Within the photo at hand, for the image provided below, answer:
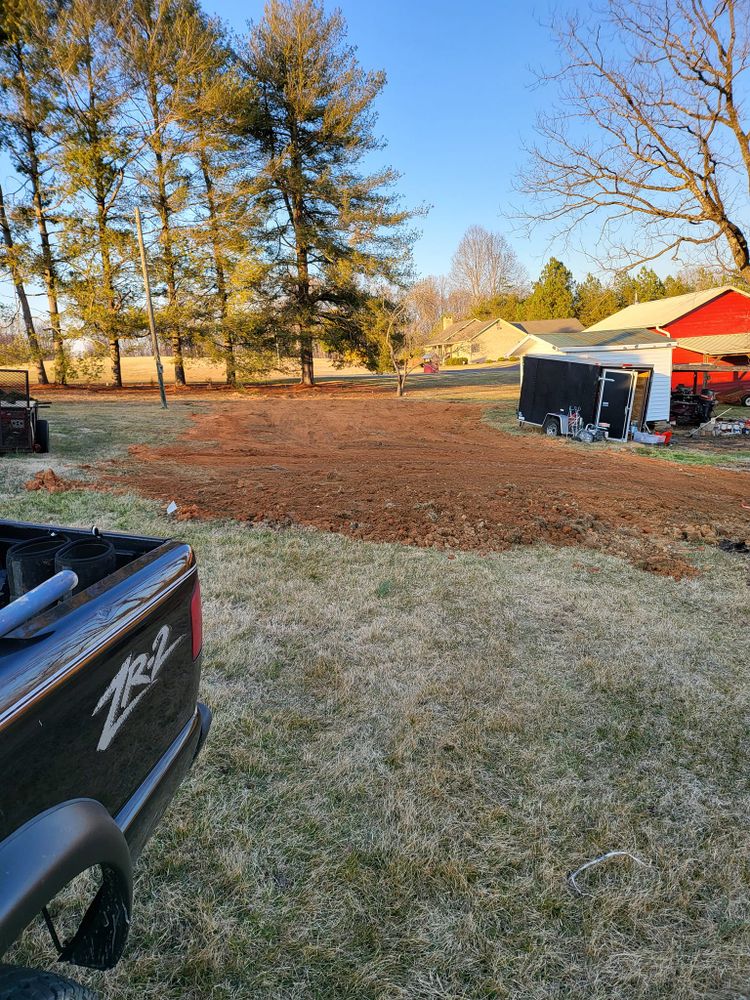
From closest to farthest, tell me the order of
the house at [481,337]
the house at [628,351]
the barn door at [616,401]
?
1. the barn door at [616,401]
2. the house at [628,351]
3. the house at [481,337]

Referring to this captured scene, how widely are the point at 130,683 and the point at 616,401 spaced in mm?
13976

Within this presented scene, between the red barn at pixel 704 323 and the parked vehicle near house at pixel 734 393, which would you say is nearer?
the parked vehicle near house at pixel 734 393

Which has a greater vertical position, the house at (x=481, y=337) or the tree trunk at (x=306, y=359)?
the house at (x=481, y=337)

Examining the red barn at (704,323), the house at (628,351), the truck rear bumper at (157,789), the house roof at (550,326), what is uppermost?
the house roof at (550,326)

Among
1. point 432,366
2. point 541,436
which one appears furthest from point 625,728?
point 432,366

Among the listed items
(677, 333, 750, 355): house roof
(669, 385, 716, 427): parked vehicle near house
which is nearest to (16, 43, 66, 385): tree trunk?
(669, 385, 716, 427): parked vehicle near house

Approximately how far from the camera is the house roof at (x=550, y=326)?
4616 centimetres

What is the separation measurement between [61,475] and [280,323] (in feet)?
66.2

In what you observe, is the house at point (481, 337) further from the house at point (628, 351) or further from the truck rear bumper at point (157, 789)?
the truck rear bumper at point (157, 789)

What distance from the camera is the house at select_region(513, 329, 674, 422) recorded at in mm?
14102

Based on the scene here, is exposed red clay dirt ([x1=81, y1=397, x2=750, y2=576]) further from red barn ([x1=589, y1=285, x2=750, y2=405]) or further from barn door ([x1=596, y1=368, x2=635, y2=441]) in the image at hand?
red barn ([x1=589, y1=285, x2=750, y2=405])

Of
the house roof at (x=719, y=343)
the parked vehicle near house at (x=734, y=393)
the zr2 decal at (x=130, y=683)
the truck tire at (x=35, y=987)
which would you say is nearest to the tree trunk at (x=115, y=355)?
the zr2 decal at (x=130, y=683)

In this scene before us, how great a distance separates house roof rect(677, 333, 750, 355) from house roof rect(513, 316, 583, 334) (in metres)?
21.4

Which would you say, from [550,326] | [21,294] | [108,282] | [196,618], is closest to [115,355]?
[108,282]
